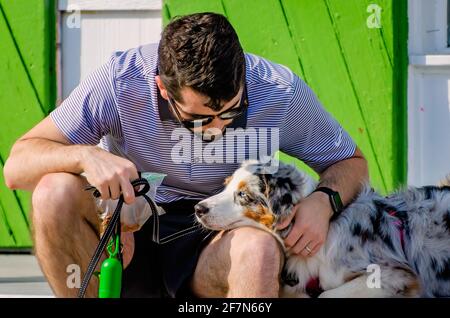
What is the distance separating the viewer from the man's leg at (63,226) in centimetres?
392

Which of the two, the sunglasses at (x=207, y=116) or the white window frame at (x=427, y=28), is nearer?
the sunglasses at (x=207, y=116)

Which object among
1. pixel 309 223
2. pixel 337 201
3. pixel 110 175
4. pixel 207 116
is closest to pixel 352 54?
pixel 337 201

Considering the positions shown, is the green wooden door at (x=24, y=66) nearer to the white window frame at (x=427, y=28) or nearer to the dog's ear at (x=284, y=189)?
the white window frame at (x=427, y=28)

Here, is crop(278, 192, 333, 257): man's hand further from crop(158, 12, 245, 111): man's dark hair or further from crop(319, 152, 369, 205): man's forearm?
crop(158, 12, 245, 111): man's dark hair

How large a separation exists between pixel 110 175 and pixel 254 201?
0.72 meters

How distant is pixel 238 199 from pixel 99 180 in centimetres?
69

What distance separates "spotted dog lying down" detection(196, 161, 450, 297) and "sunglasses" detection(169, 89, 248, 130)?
319mm

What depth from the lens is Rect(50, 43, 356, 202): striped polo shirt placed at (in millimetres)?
4152

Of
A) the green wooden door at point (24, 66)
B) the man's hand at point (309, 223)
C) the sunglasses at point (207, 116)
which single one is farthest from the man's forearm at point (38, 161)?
the green wooden door at point (24, 66)

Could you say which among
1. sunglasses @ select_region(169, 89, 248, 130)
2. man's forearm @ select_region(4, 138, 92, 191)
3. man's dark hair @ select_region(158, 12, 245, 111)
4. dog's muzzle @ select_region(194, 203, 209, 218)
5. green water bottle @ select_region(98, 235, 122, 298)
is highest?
man's dark hair @ select_region(158, 12, 245, 111)

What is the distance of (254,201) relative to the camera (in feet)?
13.5

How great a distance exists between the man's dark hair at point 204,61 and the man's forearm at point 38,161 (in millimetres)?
469

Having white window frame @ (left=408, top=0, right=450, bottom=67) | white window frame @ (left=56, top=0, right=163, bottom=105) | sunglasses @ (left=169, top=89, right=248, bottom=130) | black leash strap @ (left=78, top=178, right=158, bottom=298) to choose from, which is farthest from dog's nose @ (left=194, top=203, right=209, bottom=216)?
white window frame @ (left=56, top=0, right=163, bottom=105)
